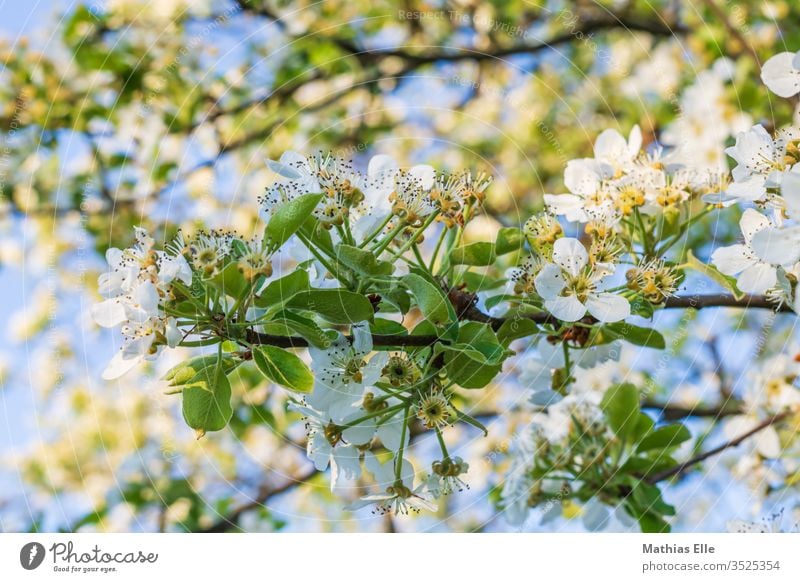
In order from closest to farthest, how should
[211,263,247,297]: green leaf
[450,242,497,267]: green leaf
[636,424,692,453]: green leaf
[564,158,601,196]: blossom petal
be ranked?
[211,263,247,297]: green leaf, [450,242,497,267]: green leaf, [564,158,601,196]: blossom petal, [636,424,692,453]: green leaf

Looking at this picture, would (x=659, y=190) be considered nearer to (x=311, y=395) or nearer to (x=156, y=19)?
(x=311, y=395)

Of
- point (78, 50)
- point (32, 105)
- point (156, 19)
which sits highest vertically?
point (156, 19)

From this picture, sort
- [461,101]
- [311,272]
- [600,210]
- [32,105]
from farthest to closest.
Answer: [461,101]
[32,105]
[600,210]
[311,272]

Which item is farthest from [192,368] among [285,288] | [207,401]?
[285,288]

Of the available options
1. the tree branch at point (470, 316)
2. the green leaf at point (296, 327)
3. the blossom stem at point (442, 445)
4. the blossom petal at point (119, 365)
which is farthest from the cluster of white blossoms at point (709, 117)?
the blossom petal at point (119, 365)

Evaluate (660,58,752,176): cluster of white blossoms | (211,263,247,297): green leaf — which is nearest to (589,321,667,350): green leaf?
(211,263,247,297): green leaf

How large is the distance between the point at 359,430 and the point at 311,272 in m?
0.21

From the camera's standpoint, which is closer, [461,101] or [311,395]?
[311,395]

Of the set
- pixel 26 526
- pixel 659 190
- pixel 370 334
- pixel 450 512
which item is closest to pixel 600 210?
pixel 659 190

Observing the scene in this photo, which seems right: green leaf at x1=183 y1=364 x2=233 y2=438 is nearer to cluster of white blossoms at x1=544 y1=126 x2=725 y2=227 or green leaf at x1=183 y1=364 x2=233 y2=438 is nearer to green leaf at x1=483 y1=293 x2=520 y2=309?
green leaf at x1=483 y1=293 x2=520 y2=309

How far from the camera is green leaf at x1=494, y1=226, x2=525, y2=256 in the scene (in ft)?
3.62

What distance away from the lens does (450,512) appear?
2.77 m

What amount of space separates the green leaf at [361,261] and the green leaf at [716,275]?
1.40 ft

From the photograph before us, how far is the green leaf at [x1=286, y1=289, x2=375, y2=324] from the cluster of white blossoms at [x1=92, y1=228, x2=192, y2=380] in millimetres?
126
